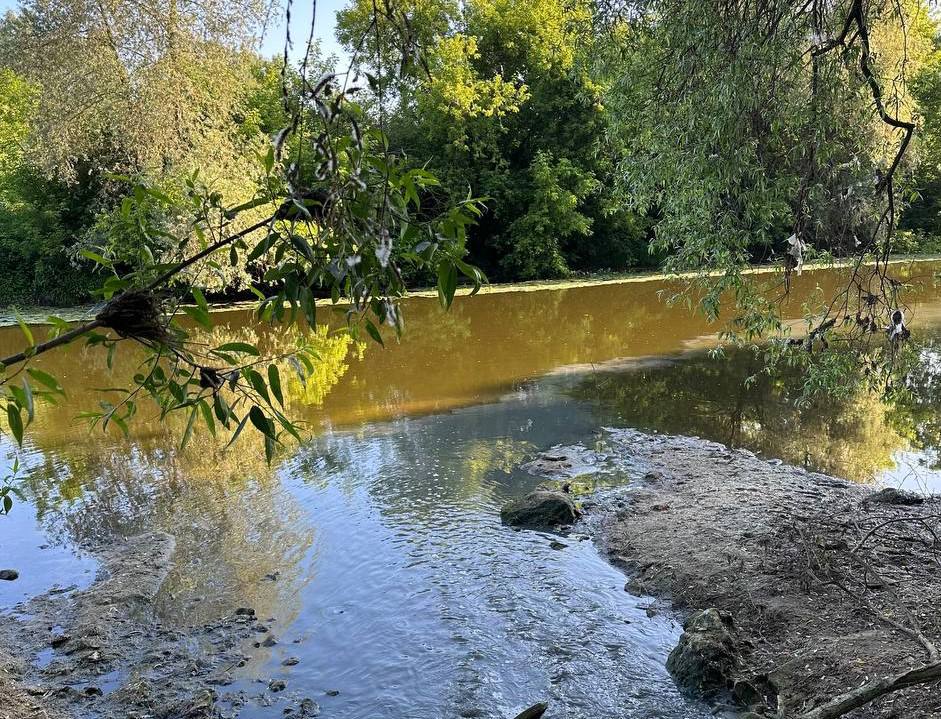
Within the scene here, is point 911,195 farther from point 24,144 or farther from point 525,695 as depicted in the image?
point 24,144

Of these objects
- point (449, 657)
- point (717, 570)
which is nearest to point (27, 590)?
point (449, 657)

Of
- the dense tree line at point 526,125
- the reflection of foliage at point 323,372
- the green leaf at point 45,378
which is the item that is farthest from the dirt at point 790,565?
the reflection of foliage at point 323,372

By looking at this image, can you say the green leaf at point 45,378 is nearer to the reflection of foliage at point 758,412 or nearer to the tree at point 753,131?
the tree at point 753,131

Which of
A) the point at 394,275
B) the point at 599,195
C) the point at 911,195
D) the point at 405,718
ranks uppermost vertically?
the point at 599,195

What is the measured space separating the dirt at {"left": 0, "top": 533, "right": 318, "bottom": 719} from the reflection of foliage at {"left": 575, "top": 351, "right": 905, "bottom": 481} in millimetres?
4469

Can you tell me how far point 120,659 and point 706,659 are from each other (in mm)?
3140

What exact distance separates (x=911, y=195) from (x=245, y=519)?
5.37m

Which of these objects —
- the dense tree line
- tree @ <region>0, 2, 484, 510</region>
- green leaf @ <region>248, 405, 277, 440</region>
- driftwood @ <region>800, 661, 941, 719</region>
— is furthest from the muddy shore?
tree @ <region>0, 2, 484, 510</region>

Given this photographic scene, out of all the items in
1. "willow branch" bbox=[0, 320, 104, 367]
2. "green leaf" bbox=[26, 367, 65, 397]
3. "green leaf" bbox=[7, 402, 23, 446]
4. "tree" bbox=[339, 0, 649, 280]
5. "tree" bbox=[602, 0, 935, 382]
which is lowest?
"green leaf" bbox=[7, 402, 23, 446]

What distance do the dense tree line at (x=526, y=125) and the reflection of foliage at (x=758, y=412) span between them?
1778mm

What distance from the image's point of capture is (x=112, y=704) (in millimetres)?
3861

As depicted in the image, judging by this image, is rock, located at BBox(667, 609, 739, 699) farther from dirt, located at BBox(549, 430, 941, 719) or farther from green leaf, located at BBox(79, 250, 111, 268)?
green leaf, located at BBox(79, 250, 111, 268)

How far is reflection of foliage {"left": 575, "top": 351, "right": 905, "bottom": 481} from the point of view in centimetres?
728

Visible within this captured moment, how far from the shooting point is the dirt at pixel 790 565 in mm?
3566
